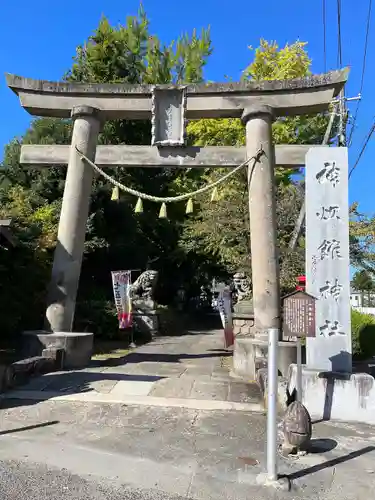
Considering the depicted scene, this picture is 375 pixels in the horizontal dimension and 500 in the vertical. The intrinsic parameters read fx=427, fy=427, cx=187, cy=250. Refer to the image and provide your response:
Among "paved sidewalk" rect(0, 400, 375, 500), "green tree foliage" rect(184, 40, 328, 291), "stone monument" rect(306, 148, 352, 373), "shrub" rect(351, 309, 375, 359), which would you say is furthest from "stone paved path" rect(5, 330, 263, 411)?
"green tree foliage" rect(184, 40, 328, 291)

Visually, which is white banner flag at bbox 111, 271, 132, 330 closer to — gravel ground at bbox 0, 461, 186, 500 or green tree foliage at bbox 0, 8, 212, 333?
green tree foliage at bbox 0, 8, 212, 333

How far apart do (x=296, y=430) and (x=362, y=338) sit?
9.14m

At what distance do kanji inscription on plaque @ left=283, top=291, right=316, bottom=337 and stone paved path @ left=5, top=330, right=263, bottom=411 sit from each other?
192 cm

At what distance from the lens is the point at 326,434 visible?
5.51 meters

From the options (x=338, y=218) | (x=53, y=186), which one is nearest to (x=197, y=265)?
(x=53, y=186)

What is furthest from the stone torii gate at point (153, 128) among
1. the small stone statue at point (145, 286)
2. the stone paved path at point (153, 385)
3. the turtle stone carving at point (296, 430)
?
the small stone statue at point (145, 286)

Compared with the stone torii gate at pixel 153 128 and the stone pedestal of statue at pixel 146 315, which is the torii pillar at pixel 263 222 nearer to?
the stone torii gate at pixel 153 128

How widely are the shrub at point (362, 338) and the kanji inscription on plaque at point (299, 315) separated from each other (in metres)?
8.15

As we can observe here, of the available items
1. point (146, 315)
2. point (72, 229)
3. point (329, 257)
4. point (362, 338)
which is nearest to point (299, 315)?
point (329, 257)

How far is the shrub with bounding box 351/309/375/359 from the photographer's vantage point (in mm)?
12607

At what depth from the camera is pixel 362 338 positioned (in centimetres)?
1294

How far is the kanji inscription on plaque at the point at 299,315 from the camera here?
17.1ft

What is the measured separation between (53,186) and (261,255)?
1139 centimetres

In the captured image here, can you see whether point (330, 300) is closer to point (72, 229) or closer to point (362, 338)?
point (72, 229)
